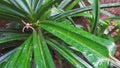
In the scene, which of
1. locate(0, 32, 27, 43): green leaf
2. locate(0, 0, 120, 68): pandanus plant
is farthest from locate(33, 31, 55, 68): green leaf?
locate(0, 32, 27, 43): green leaf

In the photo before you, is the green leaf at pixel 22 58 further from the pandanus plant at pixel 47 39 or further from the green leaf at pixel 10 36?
the green leaf at pixel 10 36

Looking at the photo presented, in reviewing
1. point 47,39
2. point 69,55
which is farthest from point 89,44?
point 47,39

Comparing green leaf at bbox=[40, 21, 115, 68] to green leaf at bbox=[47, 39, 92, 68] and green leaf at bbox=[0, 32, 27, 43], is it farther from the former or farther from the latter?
green leaf at bbox=[0, 32, 27, 43]

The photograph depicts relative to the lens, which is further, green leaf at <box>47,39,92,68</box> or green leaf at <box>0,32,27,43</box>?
green leaf at <box>0,32,27,43</box>

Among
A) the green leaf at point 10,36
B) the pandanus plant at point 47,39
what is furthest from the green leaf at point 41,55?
the green leaf at point 10,36

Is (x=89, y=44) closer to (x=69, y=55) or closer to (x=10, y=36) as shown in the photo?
(x=69, y=55)

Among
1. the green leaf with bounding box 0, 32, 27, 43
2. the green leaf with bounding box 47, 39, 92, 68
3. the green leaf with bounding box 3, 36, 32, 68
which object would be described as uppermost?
the green leaf with bounding box 0, 32, 27, 43

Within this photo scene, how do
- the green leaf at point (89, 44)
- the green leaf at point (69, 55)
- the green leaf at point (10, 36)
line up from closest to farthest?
the green leaf at point (89, 44), the green leaf at point (69, 55), the green leaf at point (10, 36)

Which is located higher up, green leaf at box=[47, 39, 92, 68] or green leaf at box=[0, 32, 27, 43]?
green leaf at box=[0, 32, 27, 43]
